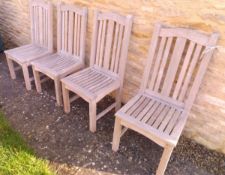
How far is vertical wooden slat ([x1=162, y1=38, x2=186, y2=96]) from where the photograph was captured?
80.4 inches

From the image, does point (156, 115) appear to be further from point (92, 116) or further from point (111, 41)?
point (111, 41)

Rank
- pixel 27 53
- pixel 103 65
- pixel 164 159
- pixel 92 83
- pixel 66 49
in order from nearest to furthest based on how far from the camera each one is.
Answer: pixel 164 159 → pixel 92 83 → pixel 103 65 → pixel 66 49 → pixel 27 53

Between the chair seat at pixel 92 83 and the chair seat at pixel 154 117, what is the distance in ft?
1.14

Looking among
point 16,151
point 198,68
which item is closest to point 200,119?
point 198,68

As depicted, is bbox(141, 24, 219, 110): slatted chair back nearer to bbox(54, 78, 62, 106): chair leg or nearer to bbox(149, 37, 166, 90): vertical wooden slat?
bbox(149, 37, 166, 90): vertical wooden slat

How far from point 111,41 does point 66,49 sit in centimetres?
78

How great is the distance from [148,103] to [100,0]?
1287mm

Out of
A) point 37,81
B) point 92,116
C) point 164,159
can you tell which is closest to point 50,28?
point 37,81

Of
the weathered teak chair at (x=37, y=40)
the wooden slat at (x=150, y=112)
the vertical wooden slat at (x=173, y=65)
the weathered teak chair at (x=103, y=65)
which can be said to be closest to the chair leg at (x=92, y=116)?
the weathered teak chair at (x=103, y=65)

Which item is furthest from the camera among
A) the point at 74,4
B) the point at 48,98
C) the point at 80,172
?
the point at 48,98

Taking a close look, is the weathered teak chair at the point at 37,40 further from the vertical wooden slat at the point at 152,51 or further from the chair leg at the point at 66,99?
the vertical wooden slat at the point at 152,51

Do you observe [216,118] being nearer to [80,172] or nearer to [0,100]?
[80,172]

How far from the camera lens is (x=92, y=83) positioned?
251 centimetres

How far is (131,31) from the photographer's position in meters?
2.46
